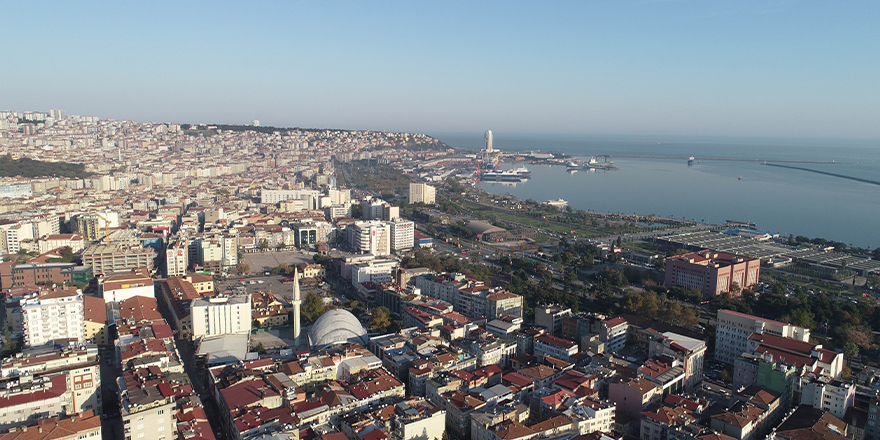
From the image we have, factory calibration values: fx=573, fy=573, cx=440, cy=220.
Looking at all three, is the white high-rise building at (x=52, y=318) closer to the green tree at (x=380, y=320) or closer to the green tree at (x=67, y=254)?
the green tree at (x=380, y=320)

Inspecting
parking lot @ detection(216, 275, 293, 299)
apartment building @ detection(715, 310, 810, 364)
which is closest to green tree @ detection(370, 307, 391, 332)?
parking lot @ detection(216, 275, 293, 299)

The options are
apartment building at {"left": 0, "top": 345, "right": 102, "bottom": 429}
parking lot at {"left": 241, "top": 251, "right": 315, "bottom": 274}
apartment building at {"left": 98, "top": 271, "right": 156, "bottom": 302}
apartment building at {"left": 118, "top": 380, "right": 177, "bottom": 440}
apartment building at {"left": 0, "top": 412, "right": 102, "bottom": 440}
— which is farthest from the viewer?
parking lot at {"left": 241, "top": 251, "right": 315, "bottom": 274}

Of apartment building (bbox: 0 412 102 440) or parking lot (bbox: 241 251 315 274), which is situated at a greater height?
apartment building (bbox: 0 412 102 440)

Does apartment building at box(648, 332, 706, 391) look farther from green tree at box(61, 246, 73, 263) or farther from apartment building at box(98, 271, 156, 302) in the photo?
green tree at box(61, 246, 73, 263)

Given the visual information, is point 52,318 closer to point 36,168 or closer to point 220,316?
point 220,316

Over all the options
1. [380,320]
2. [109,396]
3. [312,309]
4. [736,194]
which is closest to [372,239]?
[312,309]

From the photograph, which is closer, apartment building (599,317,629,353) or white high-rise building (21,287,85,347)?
white high-rise building (21,287,85,347)

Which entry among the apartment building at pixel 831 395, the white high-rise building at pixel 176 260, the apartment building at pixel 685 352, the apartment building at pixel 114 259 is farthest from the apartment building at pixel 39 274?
the apartment building at pixel 831 395

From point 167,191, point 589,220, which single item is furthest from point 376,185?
point 589,220
